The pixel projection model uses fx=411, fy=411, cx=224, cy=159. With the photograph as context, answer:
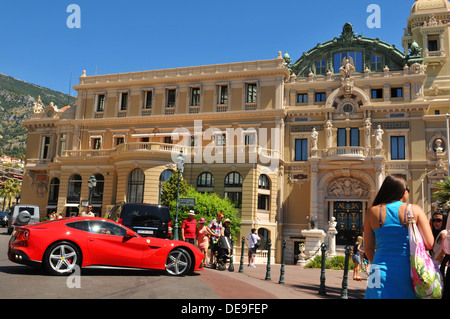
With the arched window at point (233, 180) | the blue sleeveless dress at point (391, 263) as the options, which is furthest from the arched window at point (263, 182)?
the blue sleeveless dress at point (391, 263)

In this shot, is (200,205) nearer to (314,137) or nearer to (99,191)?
(314,137)

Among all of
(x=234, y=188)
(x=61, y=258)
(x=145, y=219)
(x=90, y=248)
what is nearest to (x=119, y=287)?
(x=90, y=248)

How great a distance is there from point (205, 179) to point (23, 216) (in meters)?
13.7

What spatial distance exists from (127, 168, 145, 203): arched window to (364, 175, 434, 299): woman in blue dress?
3062 cm

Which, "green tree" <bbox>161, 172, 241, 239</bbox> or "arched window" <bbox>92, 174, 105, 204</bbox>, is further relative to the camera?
"arched window" <bbox>92, 174, 105, 204</bbox>

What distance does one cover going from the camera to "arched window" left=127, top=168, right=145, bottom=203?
3375cm

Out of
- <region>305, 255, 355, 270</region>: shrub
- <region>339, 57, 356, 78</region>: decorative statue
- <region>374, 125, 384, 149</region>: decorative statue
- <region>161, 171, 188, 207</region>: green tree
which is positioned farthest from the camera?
<region>339, 57, 356, 78</region>: decorative statue

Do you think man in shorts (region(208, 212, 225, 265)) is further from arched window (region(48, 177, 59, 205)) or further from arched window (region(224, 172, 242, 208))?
Result: arched window (region(48, 177, 59, 205))

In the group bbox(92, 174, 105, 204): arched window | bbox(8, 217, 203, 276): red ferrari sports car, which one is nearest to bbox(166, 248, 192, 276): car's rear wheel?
bbox(8, 217, 203, 276): red ferrari sports car

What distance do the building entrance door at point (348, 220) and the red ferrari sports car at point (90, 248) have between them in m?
23.9

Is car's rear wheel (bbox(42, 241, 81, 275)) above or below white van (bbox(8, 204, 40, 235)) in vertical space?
below
